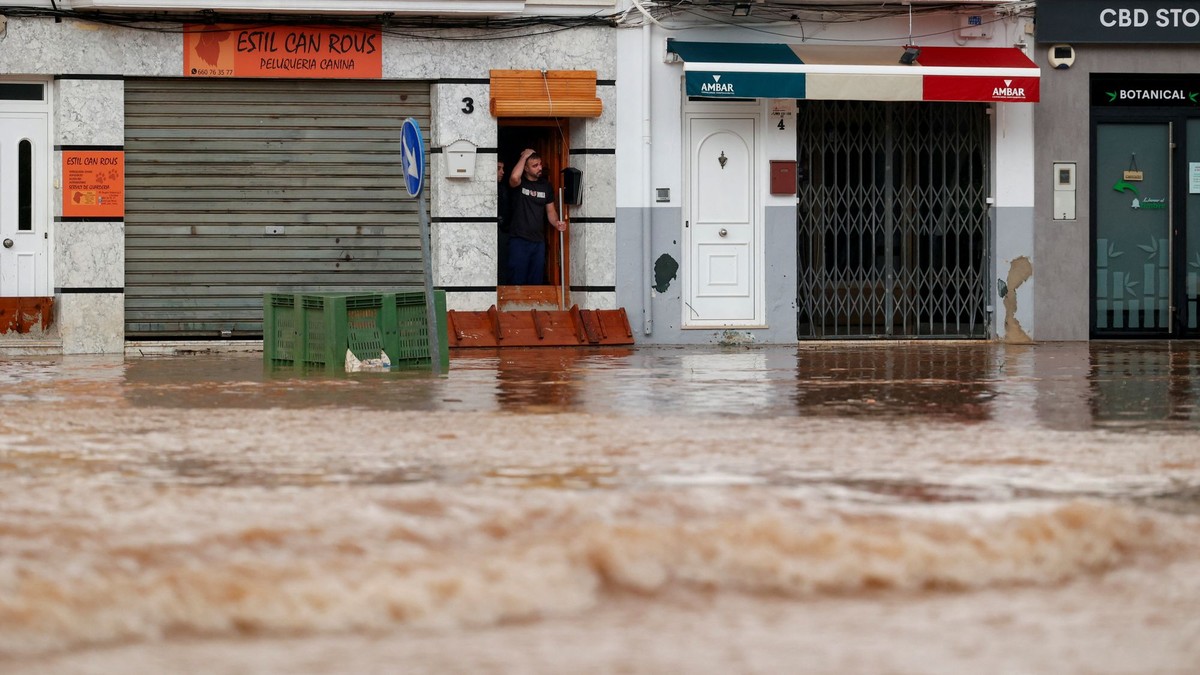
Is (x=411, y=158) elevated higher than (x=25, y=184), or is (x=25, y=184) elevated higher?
(x=25, y=184)

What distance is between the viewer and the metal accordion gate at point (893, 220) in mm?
18672

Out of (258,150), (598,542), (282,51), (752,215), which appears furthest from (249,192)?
(598,542)

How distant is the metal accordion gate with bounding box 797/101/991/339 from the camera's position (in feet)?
61.3

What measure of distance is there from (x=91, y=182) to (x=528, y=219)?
15.2ft

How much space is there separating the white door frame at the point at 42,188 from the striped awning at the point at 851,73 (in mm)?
6656

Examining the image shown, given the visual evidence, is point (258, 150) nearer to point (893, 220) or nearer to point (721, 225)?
point (721, 225)

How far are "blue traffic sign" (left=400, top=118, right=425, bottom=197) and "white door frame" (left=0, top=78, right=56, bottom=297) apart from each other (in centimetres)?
605

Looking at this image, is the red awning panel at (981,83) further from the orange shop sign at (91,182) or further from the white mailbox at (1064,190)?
the orange shop sign at (91,182)

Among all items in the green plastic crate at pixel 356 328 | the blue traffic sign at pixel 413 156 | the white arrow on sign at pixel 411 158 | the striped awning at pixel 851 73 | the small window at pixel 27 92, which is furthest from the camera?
the small window at pixel 27 92

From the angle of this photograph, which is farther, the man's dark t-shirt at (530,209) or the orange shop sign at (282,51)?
the man's dark t-shirt at (530,209)

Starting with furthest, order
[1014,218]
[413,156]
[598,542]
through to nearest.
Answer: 1. [1014,218]
2. [413,156]
3. [598,542]

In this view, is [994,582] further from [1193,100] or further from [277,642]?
[1193,100]

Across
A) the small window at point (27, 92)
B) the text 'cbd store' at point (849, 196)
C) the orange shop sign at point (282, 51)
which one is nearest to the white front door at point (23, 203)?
the small window at point (27, 92)

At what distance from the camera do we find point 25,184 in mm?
17578
